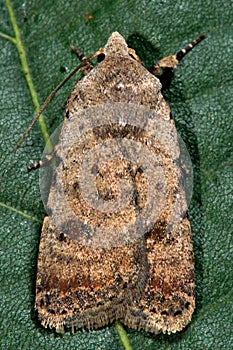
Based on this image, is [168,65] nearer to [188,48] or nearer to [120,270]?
[188,48]

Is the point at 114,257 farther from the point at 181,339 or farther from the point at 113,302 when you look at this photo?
the point at 181,339

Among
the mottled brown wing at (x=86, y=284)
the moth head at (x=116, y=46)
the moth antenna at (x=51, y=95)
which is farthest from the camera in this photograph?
the moth head at (x=116, y=46)

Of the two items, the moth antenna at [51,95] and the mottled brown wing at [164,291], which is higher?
the moth antenna at [51,95]

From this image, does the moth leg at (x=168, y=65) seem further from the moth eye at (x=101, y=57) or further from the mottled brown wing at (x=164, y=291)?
the mottled brown wing at (x=164, y=291)

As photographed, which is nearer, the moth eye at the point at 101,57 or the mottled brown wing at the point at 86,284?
the mottled brown wing at the point at 86,284

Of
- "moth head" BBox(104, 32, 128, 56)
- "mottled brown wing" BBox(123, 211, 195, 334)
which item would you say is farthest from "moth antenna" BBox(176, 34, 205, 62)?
"mottled brown wing" BBox(123, 211, 195, 334)

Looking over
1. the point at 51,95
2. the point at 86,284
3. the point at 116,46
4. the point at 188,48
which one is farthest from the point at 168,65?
the point at 86,284

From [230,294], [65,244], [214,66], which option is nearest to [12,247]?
[65,244]

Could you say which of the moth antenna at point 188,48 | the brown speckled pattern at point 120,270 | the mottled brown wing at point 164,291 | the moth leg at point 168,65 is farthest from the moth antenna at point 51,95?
the mottled brown wing at point 164,291
